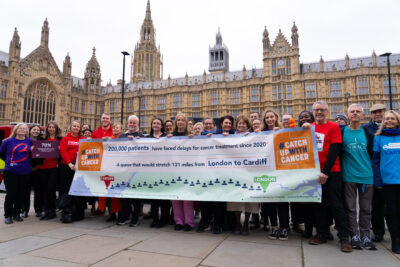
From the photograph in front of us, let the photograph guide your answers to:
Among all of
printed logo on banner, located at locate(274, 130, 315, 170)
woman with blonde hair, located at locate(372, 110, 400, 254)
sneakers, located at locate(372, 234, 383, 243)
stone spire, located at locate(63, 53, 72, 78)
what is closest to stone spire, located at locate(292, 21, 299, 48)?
woman with blonde hair, located at locate(372, 110, 400, 254)

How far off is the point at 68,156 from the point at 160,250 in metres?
3.45

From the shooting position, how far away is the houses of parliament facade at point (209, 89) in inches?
1437

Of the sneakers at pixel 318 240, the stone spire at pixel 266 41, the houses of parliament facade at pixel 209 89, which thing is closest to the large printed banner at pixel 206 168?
the sneakers at pixel 318 240

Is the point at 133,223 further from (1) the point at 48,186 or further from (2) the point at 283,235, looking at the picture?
(2) the point at 283,235

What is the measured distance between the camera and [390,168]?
396cm

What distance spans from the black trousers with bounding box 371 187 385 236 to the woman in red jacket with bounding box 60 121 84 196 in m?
6.07

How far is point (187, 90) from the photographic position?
4625 cm

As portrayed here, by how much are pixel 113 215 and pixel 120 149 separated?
152cm

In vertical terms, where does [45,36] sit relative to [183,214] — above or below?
above

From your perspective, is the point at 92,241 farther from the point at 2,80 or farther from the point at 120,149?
the point at 2,80

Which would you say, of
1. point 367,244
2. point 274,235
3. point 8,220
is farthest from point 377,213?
Answer: point 8,220

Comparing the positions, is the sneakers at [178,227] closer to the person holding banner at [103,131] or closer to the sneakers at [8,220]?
the person holding banner at [103,131]

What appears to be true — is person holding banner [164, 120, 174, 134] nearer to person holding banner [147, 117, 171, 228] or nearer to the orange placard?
person holding banner [147, 117, 171, 228]

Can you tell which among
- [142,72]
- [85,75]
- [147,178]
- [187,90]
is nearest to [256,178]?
[147,178]
